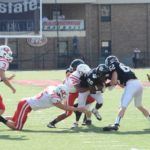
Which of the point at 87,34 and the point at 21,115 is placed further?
the point at 87,34

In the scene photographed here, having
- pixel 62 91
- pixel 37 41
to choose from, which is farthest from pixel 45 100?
pixel 37 41

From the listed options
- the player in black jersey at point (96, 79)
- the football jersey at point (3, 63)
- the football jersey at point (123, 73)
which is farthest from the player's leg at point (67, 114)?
the football jersey at point (3, 63)

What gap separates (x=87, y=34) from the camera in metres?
56.2

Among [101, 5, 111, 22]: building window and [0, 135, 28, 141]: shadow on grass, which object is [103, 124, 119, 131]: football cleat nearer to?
[0, 135, 28, 141]: shadow on grass

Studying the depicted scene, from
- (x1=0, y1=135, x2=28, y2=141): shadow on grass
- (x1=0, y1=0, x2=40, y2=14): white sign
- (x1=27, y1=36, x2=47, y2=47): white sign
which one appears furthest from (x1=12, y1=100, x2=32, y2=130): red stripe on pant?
(x1=27, y1=36, x2=47, y2=47): white sign

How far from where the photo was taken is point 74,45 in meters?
55.5

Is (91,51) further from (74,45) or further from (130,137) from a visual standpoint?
(130,137)

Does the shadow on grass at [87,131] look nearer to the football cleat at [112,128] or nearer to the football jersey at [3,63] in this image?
the football cleat at [112,128]

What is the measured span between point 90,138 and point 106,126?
66.3 inches

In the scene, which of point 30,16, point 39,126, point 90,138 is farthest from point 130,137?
point 30,16

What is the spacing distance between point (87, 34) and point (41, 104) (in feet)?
142

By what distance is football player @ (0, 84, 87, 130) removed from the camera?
1307cm

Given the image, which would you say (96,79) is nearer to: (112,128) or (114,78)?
(114,78)

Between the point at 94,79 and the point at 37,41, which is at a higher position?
the point at 37,41
